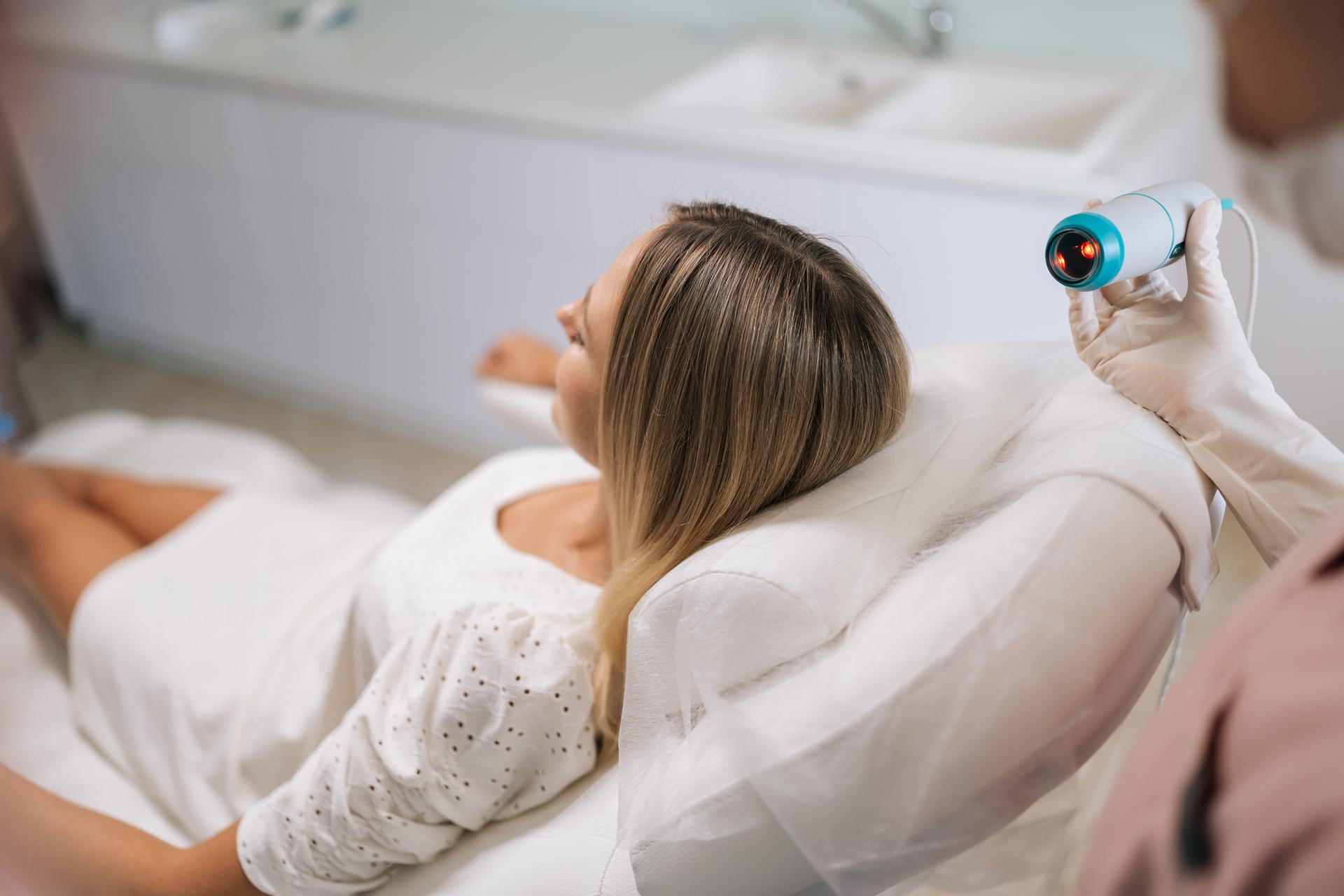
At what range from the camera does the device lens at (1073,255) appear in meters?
0.74

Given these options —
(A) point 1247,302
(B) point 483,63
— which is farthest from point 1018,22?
(A) point 1247,302

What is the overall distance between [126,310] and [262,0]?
0.85m

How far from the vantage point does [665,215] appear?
938mm

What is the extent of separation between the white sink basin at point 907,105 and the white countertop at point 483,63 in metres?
0.02

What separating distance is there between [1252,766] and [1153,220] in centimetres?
44

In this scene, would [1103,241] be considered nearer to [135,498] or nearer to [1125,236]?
[1125,236]

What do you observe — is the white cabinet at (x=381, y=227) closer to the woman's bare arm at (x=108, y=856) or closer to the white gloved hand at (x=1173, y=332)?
the white gloved hand at (x=1173, y=332)

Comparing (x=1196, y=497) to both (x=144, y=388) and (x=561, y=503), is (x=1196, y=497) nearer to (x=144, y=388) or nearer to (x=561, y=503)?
(x=561, y=503)

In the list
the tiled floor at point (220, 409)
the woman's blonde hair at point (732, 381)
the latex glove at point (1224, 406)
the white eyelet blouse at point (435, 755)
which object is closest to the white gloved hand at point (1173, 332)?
the latex glove at point (1224, 406)

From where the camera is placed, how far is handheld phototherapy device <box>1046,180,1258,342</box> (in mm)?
728

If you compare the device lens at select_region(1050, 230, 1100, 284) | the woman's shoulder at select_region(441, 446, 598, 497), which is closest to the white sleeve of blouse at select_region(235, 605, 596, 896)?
the woman's shoulder at select_region(441, 446, 598, 497)

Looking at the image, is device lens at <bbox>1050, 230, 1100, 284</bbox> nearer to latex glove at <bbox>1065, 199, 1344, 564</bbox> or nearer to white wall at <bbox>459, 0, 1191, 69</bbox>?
latex glove at <bbox>1065, 199, 1344, 564</bbox>

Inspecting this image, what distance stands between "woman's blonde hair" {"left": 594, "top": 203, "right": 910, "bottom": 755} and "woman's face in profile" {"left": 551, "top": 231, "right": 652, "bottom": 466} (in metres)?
0.03

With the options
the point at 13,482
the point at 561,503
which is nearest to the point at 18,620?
the point at 13,482
